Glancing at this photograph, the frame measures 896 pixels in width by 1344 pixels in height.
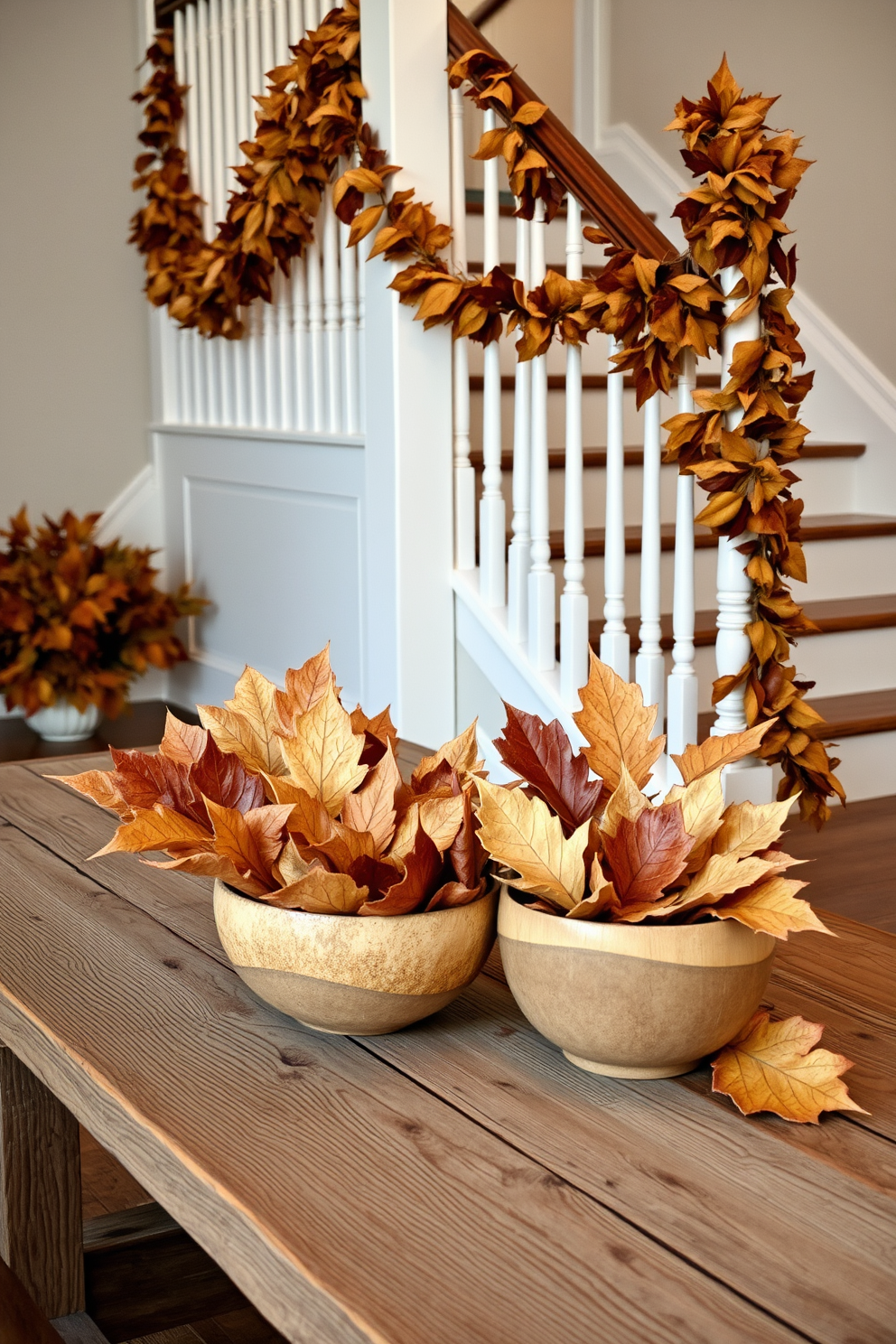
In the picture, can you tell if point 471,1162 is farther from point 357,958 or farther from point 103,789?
point 103,789

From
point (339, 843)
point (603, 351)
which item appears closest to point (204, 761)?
point (339, 843)

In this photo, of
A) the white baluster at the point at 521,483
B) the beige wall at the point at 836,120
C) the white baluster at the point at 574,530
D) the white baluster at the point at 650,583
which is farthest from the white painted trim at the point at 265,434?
the beige wall at the point at 836,120

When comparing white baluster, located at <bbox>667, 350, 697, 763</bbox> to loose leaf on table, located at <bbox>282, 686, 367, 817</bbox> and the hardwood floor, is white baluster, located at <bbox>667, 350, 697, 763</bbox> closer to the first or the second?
the hardwood floor

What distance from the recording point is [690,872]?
0.82 meters

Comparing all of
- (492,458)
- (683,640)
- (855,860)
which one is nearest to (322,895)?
(683,640)

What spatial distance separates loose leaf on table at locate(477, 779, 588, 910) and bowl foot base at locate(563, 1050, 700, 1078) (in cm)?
10

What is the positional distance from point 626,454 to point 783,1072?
2.78m

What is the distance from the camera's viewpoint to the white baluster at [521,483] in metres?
2.81

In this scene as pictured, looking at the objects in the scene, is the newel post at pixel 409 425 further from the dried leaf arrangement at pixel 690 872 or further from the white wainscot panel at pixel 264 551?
the dried leaf arrangement at pixel 690 872

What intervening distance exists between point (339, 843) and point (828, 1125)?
331mm

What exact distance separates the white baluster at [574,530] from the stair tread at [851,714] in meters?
0.32

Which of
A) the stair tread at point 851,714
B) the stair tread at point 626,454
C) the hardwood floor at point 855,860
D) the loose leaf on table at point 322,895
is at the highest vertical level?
the stair tread at point 626,454

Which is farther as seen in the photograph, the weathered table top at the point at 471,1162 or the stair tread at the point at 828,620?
the stair tread at the point at 828,620

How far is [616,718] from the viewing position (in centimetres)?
91
